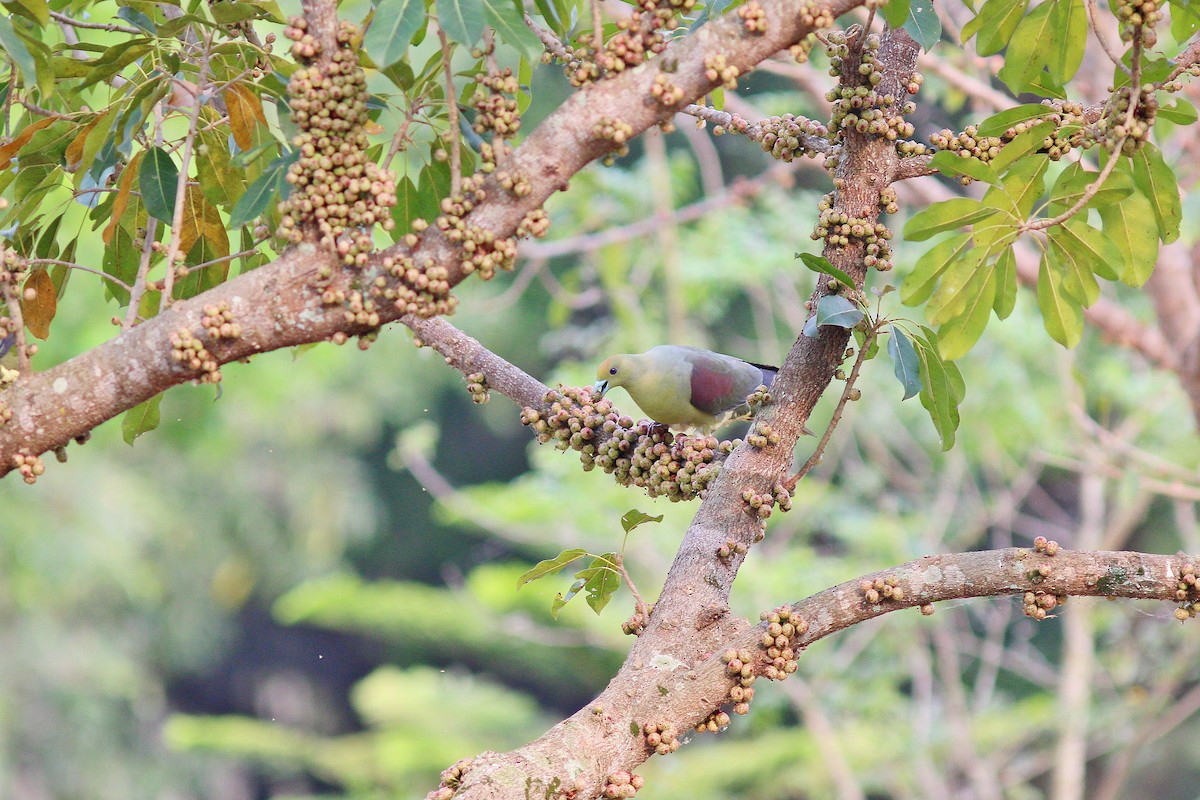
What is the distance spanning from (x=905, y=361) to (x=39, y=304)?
138 cm

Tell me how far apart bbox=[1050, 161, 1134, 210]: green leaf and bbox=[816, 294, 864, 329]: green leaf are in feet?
1.02

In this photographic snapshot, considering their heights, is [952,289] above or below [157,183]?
below

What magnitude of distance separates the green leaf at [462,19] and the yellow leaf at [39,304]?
894 mm

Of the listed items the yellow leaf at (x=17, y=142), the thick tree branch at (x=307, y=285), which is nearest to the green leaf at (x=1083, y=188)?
the thick tree branch at (x=307, y=285)

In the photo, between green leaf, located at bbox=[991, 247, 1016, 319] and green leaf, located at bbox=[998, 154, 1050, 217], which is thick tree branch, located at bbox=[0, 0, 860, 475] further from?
green leaf, located at bbox=[991, 247, 1016, 319]

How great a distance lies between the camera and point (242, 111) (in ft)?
6.33

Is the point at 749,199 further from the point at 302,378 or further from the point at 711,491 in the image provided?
the point at 302,378

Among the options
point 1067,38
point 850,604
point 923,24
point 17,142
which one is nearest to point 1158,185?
point 1067,38

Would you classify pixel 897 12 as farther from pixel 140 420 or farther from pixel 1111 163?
pixel 140 420

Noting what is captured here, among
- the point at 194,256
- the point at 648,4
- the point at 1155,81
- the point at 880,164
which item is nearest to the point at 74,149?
the point at 194,256

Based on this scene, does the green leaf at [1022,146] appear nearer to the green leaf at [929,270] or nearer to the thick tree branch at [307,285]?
the green leaf at [929,270]

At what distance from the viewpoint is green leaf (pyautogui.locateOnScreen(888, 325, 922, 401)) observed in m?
1.71

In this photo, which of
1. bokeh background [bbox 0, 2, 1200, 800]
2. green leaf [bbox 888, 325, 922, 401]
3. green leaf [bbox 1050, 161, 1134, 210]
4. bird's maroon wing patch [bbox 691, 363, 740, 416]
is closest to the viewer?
green leaf [bbox 1050, 161, 1134, 210]

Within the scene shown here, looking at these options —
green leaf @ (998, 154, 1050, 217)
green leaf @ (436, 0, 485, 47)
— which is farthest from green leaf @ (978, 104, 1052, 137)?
green leaf @ (436, 0, 485, 47)
